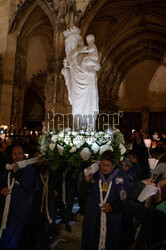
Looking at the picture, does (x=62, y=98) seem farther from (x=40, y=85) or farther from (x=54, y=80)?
(x=40, y=85)

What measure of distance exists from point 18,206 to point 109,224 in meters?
1.24

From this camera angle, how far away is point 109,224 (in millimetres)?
2279

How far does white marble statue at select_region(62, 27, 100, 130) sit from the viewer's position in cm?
446

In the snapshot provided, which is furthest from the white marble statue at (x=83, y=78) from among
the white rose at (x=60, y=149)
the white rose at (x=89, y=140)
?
the white rose at (x=60, y=149)

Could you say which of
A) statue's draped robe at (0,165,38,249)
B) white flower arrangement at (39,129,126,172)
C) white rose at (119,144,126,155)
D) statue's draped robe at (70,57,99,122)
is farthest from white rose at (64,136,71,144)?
statue's draped robe at (0,165,38,249)

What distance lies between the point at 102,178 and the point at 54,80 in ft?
31.6

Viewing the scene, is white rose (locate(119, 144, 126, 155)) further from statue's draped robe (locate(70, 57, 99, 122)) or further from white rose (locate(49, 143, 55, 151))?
white rose (locate(49, 143, 55, 151))

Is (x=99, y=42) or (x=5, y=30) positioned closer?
(x=5, y=30)

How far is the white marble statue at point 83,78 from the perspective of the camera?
4461 mm

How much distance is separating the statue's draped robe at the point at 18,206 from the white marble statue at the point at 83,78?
1.96 m

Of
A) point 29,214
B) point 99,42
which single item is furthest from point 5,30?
point 29,214

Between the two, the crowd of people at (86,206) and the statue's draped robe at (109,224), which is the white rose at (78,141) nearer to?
the crowd of people at (86,206)

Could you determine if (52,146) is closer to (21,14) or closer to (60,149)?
(60,149)

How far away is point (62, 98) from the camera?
35.8 feet
